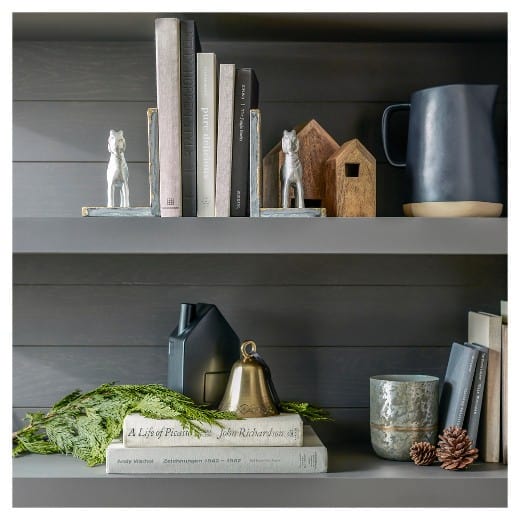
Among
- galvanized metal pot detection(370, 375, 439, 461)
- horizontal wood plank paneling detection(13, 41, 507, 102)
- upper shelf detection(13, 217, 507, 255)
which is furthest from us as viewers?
horizontal wood plank paneling detection(13, 41, 507, 102)

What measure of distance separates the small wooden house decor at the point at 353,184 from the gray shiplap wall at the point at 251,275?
0.15 m

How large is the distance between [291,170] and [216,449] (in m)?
0.42

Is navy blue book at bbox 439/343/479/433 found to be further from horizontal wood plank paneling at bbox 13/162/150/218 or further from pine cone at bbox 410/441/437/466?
horizontal wood plank paneling at bbox 13/162/150/218

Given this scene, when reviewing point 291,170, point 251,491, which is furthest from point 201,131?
point 251,491

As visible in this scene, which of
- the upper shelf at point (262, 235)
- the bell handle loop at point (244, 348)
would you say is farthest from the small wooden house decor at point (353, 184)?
the bell handle loop at point (244, 348)

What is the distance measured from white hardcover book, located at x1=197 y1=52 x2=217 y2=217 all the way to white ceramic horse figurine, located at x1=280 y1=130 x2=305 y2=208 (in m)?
0.11

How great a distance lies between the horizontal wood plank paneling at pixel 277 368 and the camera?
4.18 ft

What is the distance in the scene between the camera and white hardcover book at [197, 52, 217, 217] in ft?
3.49

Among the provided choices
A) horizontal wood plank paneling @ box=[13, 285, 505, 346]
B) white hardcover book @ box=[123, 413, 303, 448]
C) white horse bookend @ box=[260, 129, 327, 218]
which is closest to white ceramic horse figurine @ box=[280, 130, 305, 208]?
white horse bookend @ box=[260, 129, 327, 218]

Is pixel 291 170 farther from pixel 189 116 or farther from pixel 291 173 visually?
pixel 189 116

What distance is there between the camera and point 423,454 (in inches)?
42.5

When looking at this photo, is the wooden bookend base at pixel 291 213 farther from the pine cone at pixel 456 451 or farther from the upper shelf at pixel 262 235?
the pine cone at pixel 456 451

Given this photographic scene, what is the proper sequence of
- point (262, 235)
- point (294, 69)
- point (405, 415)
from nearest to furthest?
point (262, 235)
point (405, 415)
point (294, 69)
